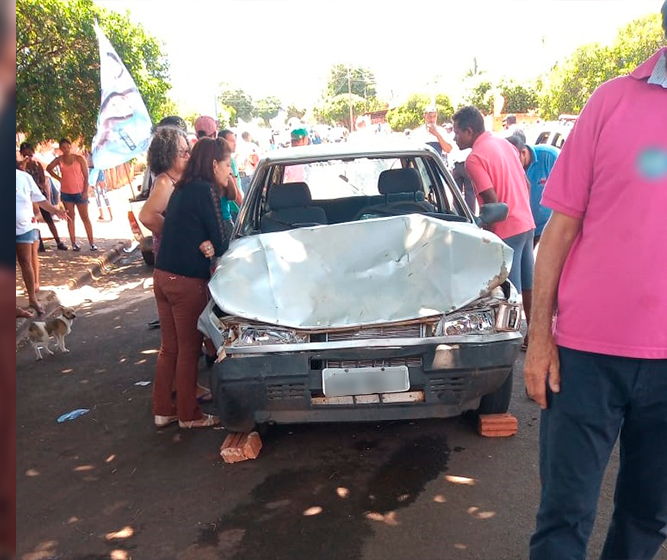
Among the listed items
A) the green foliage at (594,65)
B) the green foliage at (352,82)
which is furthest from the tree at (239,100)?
the green foliage at (594,65)

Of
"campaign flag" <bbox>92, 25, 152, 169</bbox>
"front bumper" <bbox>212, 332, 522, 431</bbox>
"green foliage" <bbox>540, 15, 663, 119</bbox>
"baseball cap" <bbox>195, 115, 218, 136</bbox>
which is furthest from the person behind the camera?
"green foliage" <bbox>540, 15, 663, 119</bbox>

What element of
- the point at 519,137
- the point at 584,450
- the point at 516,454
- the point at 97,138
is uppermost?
the point at 97,138

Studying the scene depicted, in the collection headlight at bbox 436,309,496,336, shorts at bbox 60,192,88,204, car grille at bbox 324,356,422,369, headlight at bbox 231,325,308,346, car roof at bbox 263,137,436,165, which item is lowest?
car grille at bbox 324,356,422,369

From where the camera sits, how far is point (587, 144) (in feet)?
6.16

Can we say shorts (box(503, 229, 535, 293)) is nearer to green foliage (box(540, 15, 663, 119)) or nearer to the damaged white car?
the damaged white car

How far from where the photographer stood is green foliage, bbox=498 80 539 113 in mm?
41531

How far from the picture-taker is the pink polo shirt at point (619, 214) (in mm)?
1782

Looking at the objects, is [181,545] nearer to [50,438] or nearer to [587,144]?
[50,438]

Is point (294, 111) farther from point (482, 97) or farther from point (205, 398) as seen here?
point (205, 398)

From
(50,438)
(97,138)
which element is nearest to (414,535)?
(50,438)

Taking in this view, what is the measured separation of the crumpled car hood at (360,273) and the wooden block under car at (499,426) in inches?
38.8

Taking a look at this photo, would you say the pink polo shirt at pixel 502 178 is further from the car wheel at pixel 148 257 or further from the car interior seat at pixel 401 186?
the car wheel at pixel 148 257

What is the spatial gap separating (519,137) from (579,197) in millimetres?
4857

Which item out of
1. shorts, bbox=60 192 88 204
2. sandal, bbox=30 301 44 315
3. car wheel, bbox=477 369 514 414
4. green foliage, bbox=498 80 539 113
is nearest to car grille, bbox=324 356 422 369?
car wheel, bbox=477 369 514 414
